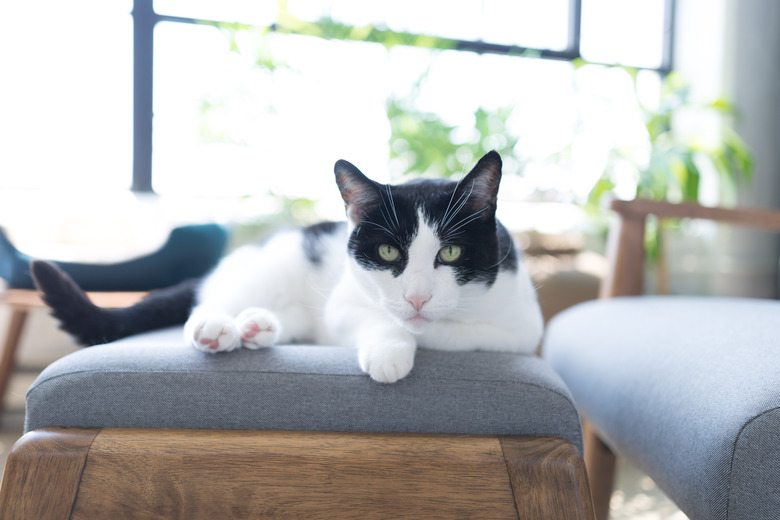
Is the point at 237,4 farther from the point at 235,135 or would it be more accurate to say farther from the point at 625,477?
the point at 625,477

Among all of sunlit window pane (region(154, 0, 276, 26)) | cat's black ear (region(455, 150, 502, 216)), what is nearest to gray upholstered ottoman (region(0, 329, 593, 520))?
cat's black ear (region(455, 150, 502, 216))

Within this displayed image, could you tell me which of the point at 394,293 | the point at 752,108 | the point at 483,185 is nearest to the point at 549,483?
the point at 394,293

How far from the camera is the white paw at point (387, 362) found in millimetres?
757

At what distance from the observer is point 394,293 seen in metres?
0.83

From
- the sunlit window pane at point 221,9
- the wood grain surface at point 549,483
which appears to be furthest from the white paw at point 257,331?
the sunlit window pane at point 221,9

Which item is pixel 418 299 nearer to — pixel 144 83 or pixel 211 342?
pixel 211 342

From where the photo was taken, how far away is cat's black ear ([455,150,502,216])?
84cm

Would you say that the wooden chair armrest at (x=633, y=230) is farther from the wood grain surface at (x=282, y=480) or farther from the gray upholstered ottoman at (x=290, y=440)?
the wood grain surface at (x=282, y=480)

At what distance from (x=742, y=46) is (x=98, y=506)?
3673 millimetres

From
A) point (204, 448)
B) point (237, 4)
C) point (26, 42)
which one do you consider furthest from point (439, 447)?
point (26, 42)

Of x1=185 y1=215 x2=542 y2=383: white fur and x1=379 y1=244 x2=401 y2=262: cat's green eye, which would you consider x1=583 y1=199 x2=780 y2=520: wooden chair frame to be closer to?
x1=185 y1=215 x2=542 y2=383: white fur

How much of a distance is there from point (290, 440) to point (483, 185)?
485 mm

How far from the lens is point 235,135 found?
94.2 inches

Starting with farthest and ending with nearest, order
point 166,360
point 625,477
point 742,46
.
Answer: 1. point 742,46
2. point 625,477
3. point 166,360
